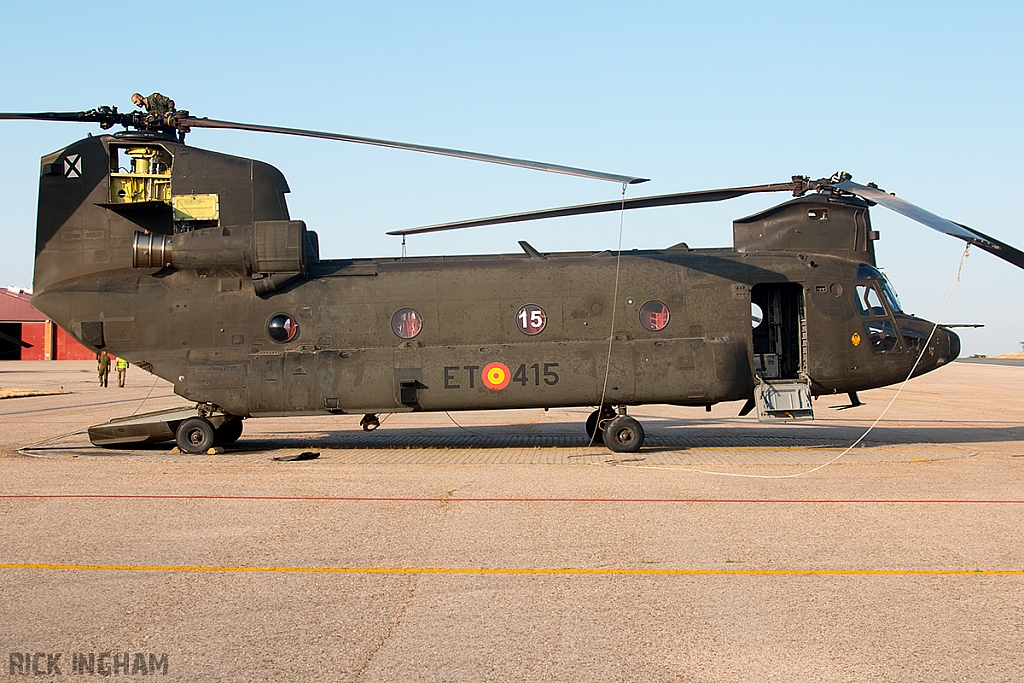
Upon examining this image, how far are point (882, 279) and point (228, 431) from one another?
40.0ft

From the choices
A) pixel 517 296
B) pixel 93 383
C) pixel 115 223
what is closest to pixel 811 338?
pixel 517 296

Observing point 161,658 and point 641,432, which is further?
point 641,432

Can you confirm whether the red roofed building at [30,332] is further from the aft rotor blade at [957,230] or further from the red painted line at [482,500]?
the aft rotor blade at [957,230]

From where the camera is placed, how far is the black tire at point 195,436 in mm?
14109

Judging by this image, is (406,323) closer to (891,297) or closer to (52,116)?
(52,116)

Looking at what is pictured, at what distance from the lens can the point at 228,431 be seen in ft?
49.2

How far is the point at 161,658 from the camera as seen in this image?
15.6 feet

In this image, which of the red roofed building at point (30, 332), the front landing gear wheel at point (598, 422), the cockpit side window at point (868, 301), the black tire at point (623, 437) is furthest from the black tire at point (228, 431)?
the red roofed building at point (30, 332)

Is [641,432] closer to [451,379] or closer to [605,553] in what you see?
[451,379]

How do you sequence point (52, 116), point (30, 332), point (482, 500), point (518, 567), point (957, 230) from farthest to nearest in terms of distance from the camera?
point (30, 332) < point (52, 116) < point (957, 230) < point (482, 500) < point (518, 567)

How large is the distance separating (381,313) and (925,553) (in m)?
9.51

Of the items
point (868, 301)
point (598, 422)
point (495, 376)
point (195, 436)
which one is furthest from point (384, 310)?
point (868, 301)

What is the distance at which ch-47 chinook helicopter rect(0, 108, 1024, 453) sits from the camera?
45.1 ft

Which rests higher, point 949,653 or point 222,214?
point 222,214
